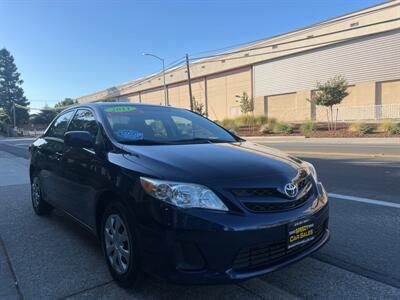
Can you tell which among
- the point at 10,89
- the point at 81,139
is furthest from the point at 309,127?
the point at 10,89

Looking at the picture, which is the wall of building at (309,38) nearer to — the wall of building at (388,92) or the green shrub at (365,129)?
the wall of building at (388,92)

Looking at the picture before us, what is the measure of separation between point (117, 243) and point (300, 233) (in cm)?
154

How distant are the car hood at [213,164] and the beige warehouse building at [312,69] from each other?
29069 millimetres

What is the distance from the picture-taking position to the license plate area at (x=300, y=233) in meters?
2.71

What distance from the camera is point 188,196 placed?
2539 mm

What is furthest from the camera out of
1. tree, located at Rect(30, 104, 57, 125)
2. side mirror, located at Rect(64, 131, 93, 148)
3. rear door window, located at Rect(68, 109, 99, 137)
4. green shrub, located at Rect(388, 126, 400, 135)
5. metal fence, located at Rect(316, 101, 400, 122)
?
tree, located at Rect(30, 104, 57, 125)

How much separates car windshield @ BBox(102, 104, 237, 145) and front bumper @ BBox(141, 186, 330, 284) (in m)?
1.17

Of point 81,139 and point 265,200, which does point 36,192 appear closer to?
point 81,139

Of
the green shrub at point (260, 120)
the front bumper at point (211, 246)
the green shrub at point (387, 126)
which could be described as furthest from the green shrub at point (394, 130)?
the front bumper at point (211, 246)

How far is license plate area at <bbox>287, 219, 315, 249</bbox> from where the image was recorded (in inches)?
107

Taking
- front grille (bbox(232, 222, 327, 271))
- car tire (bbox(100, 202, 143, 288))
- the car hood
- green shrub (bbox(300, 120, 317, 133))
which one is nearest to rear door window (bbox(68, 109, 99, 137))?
the car hood

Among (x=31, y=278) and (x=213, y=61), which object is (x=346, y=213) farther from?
(x=213, y=61)

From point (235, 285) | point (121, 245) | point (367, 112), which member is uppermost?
point (367, 112)

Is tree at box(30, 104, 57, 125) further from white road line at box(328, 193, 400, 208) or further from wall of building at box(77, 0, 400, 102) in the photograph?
white road line at box(328, 193, 400, 208)
